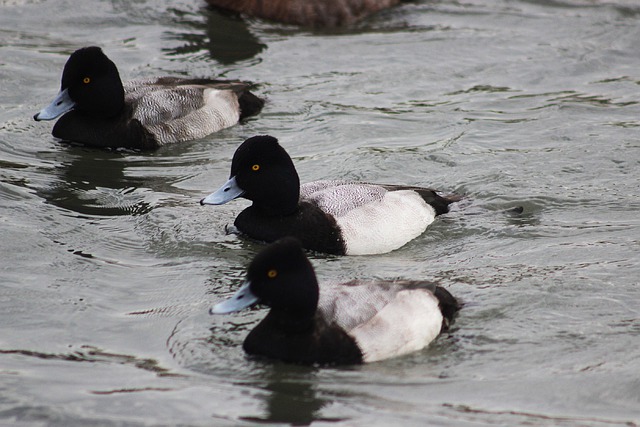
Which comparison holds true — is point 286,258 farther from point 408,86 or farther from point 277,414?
point 408,86

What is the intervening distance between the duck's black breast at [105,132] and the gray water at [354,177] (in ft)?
0.36

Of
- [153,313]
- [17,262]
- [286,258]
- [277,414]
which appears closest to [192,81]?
[17,262]

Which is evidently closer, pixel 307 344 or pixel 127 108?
pixel 307 344

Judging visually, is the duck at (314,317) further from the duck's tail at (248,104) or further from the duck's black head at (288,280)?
the duck's tail at (248,104)

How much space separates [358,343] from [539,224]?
2937 mm

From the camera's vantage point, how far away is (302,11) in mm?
13633

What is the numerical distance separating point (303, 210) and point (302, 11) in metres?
5.75

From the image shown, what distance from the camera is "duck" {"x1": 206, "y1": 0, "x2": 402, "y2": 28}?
13625 mm

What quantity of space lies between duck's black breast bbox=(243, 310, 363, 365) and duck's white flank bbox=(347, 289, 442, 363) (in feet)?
0.26

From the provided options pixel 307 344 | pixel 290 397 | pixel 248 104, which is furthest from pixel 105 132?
pixel 290 397

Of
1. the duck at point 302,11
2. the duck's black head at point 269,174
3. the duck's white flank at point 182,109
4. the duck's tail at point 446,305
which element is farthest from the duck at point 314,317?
the duck at point 302,11

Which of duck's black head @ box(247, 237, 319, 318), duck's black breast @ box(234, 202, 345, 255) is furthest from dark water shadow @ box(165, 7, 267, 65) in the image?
duck's black head @ box(247, 237, 319, 318)

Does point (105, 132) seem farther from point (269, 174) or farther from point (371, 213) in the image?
point (371, 213)

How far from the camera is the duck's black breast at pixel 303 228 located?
27.1 ft
